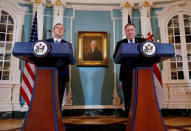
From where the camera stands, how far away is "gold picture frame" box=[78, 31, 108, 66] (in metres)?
3.94

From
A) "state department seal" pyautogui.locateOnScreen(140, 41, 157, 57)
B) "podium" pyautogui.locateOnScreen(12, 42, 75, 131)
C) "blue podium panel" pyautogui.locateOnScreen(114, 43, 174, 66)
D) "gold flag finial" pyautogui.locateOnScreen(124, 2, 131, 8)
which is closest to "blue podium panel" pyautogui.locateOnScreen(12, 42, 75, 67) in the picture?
"podium" pyautogui.locateOnScreen(12, 42, 75, 131)

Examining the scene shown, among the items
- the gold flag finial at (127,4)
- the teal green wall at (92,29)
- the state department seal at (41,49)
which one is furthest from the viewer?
the gold flag finial at (127,4)

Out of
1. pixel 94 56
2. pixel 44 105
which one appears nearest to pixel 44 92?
pixel 44 105

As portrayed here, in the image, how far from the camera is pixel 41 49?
1463mm

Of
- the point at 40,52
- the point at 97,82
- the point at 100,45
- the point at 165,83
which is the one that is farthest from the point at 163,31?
the point at 40,52

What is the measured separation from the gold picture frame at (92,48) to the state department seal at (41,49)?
2434mm

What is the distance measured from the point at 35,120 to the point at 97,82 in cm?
252

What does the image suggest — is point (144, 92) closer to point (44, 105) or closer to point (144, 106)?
point (144, 106)

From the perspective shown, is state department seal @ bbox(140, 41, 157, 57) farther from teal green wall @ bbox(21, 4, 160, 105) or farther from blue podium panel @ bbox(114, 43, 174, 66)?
teal green wall @ bbox(21, 4, 160, 105)

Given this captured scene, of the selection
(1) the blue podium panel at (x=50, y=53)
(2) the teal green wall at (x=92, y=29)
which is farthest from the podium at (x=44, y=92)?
(2) the teal green wall at (x=92, y=29)

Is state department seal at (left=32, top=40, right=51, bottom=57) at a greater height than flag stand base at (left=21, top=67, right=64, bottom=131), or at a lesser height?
greater

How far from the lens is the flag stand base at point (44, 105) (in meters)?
1.46

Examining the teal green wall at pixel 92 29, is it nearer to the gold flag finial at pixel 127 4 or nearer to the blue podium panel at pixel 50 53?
the gold flag finial at pixel 127 4

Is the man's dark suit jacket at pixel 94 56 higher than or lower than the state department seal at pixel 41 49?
higher
